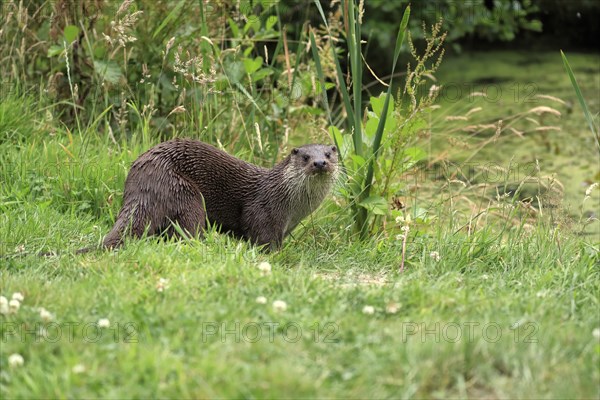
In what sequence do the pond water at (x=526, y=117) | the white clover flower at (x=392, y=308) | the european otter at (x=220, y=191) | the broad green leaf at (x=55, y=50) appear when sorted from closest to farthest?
the white clover flower at (x=392, y=308) < the european otter at (x=220, y=191) < the broad green leaf at (x=55, y=50) < the pond water at (x=526, y=117)

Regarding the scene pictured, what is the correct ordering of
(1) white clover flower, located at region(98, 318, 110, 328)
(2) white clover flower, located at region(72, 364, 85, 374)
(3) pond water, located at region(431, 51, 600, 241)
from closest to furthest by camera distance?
(2) white clover flower, located at region(72, 364, 85, 374), (1) white clover flower, located at region(98, 318, 110, 328), (3) pond water, located at region(431, 51, 600, 241)

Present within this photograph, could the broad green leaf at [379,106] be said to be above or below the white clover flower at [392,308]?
above

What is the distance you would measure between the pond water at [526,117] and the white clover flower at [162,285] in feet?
7.58

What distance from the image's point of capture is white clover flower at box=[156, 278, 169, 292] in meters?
3.23

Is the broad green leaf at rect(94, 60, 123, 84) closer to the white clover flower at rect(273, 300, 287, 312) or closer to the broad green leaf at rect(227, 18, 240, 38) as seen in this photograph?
the broad green leaf at rect(227, 18, 240, 38)

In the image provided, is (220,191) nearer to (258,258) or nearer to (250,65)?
(258,258)

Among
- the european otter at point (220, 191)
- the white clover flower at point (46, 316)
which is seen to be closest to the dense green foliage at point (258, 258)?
the white clover flower at point (46, 316)

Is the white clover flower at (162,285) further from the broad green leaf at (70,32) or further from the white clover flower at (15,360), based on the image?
the broad green leaf at (70,32)

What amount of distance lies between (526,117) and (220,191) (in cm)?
301

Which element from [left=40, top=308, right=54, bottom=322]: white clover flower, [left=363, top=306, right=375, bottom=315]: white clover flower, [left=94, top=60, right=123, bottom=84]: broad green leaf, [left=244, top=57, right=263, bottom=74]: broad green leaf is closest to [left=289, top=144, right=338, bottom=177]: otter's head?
[left=244, top=57, right=263, bottom=74]: broad green leaf

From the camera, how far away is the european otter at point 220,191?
411 centimetres

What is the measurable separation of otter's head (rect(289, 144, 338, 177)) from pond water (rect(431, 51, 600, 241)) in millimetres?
1145

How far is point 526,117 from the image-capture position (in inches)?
257

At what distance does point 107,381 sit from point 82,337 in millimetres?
291
